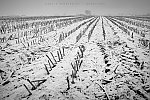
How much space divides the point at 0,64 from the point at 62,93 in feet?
11.6

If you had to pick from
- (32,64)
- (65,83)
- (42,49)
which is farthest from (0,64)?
(65,83)

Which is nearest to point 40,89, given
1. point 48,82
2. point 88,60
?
point 48,82

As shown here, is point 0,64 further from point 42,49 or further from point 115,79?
point 115,79

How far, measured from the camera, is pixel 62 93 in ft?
10.9

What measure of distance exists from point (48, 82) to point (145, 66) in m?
3.97

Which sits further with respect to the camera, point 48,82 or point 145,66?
point 145,66

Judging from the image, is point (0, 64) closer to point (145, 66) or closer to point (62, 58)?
point (62, 58)

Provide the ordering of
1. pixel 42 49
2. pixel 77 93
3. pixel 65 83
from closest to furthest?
1. pixel 77 93
2. pixel 65 83
3. pixel 42 49

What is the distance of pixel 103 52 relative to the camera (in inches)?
251

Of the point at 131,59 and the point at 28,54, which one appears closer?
the point at 131,59

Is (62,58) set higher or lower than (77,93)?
higher

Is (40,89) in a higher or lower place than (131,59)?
lower

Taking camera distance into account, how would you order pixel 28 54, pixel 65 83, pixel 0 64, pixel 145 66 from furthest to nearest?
pixel 28 54, pixel 0 64, pixel 145 66, pixel 65 83

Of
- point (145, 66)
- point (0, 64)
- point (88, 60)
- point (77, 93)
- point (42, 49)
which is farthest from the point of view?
point (42, 49)
